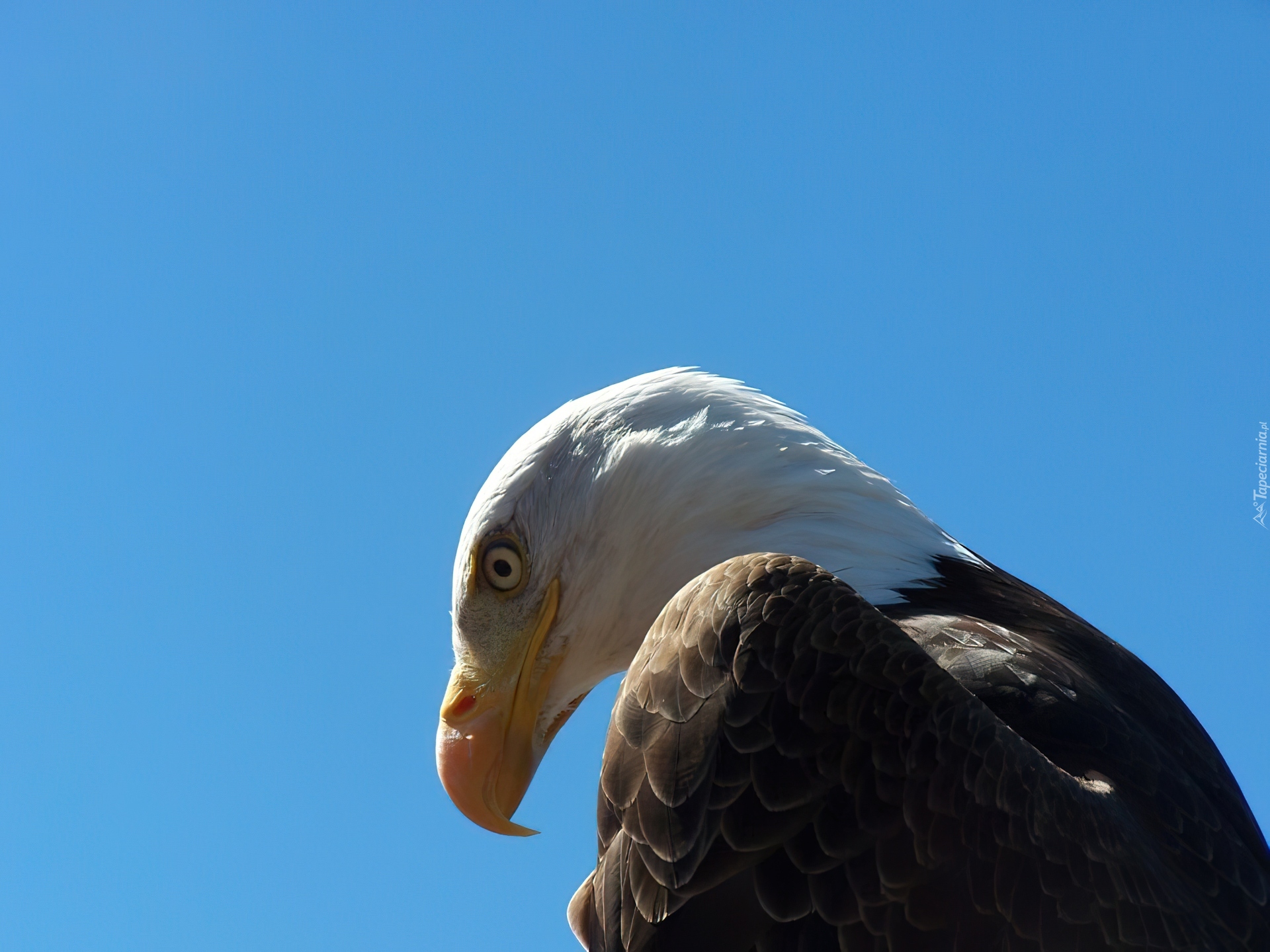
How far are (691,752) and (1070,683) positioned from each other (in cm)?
91

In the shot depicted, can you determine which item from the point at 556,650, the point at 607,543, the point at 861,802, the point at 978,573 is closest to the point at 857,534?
the point at 978,573

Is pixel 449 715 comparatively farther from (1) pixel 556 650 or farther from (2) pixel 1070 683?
(2) pixel 1070 683

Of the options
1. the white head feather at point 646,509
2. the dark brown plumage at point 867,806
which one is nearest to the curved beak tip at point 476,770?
the white head feather at point 646,509

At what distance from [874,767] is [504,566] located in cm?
151

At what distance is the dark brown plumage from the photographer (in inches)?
86.4

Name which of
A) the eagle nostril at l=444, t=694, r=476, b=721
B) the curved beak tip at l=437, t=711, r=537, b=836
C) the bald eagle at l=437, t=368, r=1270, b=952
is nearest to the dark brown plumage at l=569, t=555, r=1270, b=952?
the bald eagle at l=437, t=368, r=1270, b=952

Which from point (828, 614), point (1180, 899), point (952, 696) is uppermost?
point (828, 614)

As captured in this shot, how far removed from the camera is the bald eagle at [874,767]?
7.23 feet

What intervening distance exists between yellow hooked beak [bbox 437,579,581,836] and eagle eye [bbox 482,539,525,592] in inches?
4.2

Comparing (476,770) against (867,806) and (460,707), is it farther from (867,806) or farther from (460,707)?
(867,806)

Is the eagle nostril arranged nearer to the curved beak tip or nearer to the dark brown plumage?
the curved beak tip

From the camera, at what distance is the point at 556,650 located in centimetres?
355

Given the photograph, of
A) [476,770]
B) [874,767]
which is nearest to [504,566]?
[476,770]

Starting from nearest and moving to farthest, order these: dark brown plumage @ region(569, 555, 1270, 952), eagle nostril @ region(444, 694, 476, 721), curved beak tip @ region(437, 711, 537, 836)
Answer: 1. dark brown plumage @ region(569, 555, 1270, 952)
2. curved beak tip @ region(437, 711, 537, 836)
3. eagle nostril @ region(444, 694, 476, 721)
